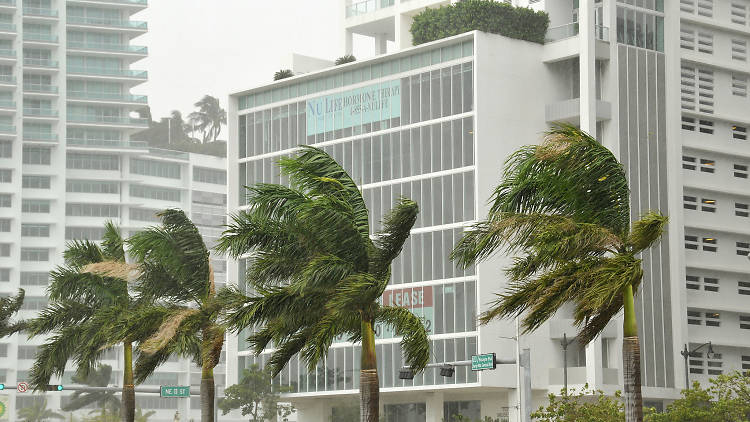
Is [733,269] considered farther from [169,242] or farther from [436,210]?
[169,242]

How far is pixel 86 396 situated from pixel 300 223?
11985 centimetres

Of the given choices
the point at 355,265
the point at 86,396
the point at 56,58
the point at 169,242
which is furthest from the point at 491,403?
the point at 56,58

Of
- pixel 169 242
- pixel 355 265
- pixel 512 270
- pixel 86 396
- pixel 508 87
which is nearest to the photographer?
pixel 512 270

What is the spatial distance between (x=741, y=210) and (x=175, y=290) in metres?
57.1

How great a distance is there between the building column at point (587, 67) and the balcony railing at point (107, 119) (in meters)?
106

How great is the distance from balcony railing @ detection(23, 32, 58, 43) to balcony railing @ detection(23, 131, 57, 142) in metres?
11.7

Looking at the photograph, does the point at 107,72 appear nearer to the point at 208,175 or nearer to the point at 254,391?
the point at 208,175

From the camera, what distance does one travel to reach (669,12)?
8944 cm

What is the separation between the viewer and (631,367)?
28.6 meters

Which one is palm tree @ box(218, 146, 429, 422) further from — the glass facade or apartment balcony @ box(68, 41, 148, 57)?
apartment balcony @ box(68, 41, 148, 57)

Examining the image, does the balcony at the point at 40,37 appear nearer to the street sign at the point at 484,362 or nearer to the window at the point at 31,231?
the window at the point at 31,231

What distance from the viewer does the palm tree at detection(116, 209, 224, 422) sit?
40719 mm

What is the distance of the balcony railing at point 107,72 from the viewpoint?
18049 centimetres

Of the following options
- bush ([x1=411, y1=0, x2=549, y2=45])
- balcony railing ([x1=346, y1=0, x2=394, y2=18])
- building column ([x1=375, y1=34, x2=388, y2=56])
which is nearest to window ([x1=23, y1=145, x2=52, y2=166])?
building column ([x1=375, y1=34, x2=388, y2=56])
